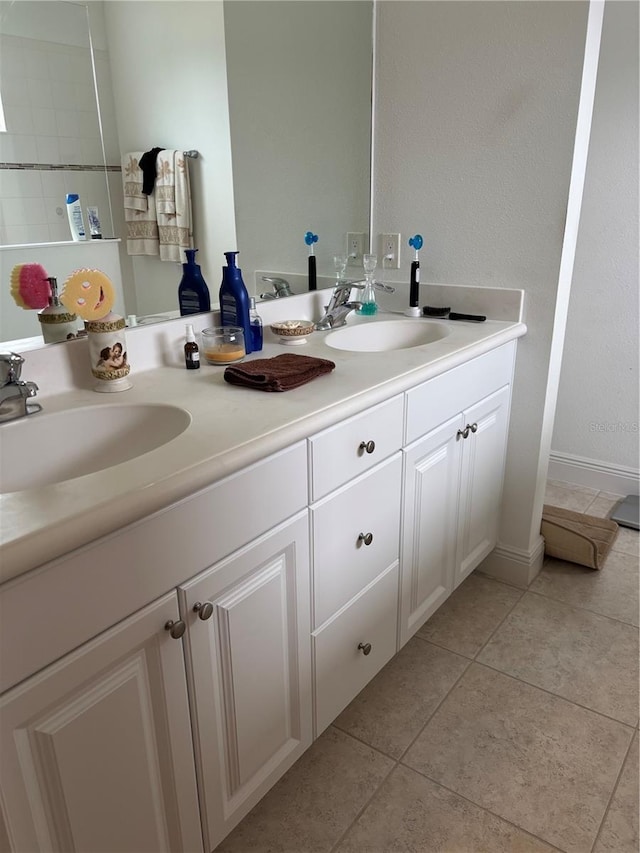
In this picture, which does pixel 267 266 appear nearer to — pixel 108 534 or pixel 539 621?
pixel 108 534

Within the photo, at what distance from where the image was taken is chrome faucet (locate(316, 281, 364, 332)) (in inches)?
77.6

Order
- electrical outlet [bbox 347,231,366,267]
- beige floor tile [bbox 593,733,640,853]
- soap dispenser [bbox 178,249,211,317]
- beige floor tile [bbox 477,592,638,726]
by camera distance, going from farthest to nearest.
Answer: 1. electrical outlet [bbox 347,231,366,267]
2. beige floor tile [bbox 477,592,638,726]
3. soap dispenser [bbox 178,249,211,317]
4. beige floor tile [bbox 593,733,640,853]

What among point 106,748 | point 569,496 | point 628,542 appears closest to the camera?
point 106,748

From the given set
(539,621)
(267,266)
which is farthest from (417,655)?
(267,266)

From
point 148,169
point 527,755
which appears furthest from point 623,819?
point 148,169

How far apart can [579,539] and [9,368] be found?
197cm

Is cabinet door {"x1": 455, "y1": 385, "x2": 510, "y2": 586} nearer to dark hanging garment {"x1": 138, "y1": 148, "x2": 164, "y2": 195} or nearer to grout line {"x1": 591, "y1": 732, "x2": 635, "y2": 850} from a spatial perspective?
grout line {"x1": 591, "y1": 732, "x2": 635, "y2": 850}

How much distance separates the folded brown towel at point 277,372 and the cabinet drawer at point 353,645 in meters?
Result: 0.53

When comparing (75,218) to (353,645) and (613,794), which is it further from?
(613,794)

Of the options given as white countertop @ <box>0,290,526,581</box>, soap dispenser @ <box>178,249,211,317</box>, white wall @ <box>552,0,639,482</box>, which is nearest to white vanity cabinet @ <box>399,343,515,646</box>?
white countertop @ <box>0,290,526,581</box>

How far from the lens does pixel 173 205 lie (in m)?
1.49

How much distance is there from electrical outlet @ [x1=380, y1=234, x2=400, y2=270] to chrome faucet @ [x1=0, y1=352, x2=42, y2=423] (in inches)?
56.1

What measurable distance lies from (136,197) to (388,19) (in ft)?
3.99

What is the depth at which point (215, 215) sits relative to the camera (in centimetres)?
161
